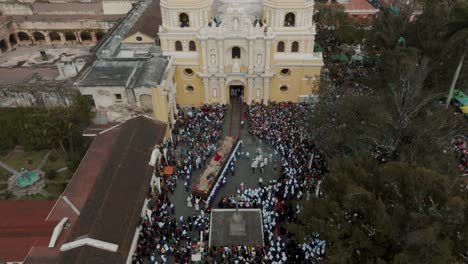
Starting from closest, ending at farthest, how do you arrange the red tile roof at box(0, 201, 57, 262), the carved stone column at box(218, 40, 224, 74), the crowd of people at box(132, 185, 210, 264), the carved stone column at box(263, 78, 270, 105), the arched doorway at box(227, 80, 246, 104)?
the red tile roof at box(0, 201, 57, 262) → the crowd of people at box(132, 185, 210, 264) → the carved stone column at box(218, 40, 224, 74) → the carved stone column at box(263, 78, 270, 105) → the arched doorway at box(227, 80, 246, 104)

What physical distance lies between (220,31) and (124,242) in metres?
18.6

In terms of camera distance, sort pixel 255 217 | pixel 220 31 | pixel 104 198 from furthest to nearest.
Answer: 1. pixel 220 31
2. pixel 255 217
3. pixel 104 198

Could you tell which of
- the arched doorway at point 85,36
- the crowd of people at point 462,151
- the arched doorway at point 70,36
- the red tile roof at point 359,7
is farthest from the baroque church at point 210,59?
the red tile roof at point 359,7

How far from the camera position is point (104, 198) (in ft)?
65.4

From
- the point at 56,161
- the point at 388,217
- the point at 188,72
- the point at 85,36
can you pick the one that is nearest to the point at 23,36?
the point at 85,36

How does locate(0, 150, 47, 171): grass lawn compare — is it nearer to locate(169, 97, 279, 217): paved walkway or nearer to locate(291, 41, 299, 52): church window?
locate(169, 97, 279, 217): paved walkway

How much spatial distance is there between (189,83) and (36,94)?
471 inches

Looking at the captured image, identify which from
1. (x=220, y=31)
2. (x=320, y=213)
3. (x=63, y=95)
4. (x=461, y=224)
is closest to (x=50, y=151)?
(x=63, y=95)

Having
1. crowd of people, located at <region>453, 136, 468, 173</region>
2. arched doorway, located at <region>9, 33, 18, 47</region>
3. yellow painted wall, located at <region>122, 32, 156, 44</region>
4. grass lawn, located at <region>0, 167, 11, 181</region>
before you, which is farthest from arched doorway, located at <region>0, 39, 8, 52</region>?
crowd of people, located at <region>453, 136, 468, 173</region>

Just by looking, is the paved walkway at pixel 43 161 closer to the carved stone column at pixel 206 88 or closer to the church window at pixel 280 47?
the carved stone column at pixel 206 88

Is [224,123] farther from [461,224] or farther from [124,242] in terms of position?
[461,224]

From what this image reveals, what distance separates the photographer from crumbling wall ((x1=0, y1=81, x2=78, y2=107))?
27.7 metres

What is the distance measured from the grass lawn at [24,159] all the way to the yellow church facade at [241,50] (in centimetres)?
1169

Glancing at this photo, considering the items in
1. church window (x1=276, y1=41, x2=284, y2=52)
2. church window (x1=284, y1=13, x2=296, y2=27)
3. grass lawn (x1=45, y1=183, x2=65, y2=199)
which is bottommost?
grass lawn (x1=45, y1=183, x2=65, y2=199)
